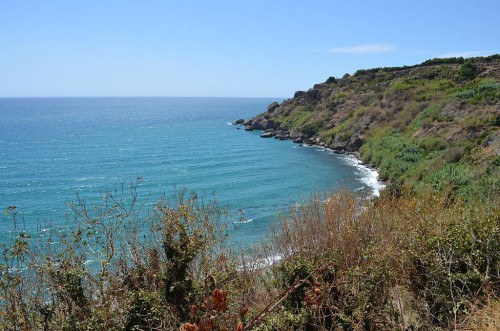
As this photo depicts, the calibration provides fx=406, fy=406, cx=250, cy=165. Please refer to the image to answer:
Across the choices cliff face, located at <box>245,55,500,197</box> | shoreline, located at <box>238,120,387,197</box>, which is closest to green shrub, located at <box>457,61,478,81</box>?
cliff face, located at <box>245,55,500,197</box>

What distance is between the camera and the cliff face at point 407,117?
131ft

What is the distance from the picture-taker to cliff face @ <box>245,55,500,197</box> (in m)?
39.9

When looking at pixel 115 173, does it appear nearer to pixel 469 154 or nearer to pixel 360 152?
pixel 360 152

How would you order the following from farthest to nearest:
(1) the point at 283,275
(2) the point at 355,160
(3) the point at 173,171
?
(2) the point at 355,160
(3) the point at 173,171
(1) the point at 283,275

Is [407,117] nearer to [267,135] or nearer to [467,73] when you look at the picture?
[467,73]

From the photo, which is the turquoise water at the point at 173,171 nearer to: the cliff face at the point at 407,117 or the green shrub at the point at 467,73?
the cliff face at the point at 407,117

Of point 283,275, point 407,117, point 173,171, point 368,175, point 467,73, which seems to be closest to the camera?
point 283,275

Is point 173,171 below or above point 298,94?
below

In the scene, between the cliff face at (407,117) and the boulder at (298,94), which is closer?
the cliff face at (407,117)

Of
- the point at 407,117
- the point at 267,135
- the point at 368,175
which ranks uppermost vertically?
the point at 407,117

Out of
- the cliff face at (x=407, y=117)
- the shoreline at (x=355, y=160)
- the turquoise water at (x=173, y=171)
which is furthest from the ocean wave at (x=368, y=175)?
the cliff face at (x=407, y=117)

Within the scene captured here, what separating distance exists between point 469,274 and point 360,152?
48.6m

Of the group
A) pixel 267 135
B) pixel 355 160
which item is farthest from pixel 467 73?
pixel 267 135

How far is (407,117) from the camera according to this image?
57625 mm
